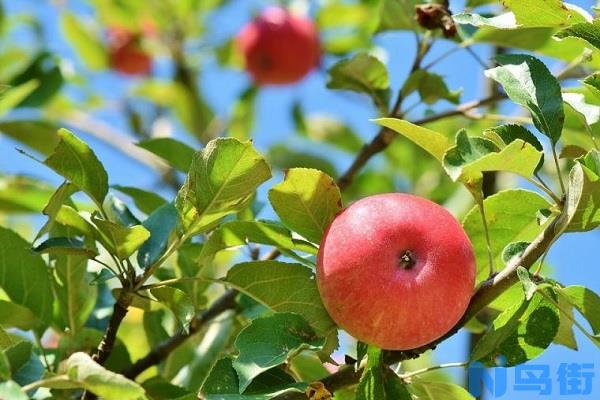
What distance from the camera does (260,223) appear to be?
117 centimetres

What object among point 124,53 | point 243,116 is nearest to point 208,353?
point 243,116

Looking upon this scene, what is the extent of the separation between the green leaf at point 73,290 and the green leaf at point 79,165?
224 mm

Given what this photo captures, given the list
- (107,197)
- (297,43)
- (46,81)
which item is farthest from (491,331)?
(297,43)

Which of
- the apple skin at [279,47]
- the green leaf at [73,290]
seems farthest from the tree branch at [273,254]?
the apple skin at [279,47]

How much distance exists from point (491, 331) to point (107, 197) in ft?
1.68

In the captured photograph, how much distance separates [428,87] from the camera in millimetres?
1646

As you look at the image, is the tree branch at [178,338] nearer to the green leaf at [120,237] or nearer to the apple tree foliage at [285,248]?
the apple tree foliage at [285,248]

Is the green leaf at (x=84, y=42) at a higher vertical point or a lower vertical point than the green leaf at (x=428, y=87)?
lower

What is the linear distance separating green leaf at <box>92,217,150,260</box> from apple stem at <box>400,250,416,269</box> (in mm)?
298

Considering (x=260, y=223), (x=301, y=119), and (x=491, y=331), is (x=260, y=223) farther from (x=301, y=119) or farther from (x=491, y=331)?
(x=301, y=119)

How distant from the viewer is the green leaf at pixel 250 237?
3.86ft

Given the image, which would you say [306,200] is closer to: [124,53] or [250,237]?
[250,237]

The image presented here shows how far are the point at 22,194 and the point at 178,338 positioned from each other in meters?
0.76

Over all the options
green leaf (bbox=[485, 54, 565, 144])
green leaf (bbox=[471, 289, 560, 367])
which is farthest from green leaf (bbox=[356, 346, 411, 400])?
green leaf (bbox=[485, 54, 565, 144])
